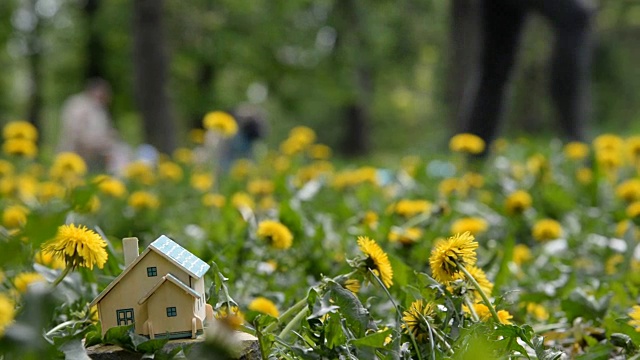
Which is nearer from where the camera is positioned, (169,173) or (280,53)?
(169,173)

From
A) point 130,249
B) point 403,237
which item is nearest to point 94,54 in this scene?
point 403,237

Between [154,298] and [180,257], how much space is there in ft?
0.33

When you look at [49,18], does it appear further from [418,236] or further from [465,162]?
[418,236]

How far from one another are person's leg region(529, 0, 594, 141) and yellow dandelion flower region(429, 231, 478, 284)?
4.06m

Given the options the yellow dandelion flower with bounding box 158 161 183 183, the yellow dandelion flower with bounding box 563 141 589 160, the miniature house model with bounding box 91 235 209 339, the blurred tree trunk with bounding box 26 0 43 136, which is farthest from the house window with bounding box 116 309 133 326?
the blurred tree trunk with bounding box 26 0 43 136

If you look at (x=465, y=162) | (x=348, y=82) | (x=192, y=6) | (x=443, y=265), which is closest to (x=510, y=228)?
(x=465, y=162)

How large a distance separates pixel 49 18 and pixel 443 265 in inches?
949

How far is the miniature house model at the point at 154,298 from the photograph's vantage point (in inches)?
62.6

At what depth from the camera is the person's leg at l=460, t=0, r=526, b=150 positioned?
5.97m

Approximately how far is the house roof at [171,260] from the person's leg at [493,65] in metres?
4.55

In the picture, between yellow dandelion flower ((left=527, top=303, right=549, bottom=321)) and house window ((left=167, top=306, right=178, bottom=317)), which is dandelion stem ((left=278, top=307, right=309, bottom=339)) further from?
yellow dandelion flower ((left=527, top=303, right=549, bottom=321))

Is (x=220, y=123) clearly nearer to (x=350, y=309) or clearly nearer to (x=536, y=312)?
(x=536, y=312)

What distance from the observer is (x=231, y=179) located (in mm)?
7488

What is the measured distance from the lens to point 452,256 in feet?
5.26
